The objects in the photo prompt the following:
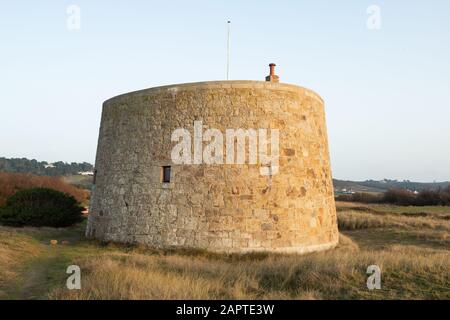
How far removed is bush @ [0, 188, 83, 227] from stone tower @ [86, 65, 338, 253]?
Answer: 5.32 metres

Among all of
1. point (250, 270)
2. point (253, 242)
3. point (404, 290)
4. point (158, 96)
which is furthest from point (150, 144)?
point (404, 290)

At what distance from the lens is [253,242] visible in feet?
36.6

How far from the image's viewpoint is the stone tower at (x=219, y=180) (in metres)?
11.3

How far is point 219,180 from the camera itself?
37.6 ft

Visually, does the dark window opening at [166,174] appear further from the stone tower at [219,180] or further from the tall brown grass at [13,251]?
the tall brown grass at [13,251]

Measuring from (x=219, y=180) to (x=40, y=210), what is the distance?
399 inches

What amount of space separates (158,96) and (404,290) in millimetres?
9081

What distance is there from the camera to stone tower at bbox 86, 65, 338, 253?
37.2ft

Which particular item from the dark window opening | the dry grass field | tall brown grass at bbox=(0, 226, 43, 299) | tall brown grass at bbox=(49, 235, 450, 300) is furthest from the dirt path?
the dark window opening

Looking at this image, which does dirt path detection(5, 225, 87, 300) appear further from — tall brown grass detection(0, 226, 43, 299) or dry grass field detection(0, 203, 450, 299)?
tall brown grass detection(0, 226, 43, 299)

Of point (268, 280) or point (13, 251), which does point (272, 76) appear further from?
point (13, 251)

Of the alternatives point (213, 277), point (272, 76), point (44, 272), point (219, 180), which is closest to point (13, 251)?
point (44, 272)

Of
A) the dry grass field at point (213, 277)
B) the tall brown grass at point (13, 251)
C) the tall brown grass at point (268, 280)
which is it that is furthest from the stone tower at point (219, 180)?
the tall brown grass at point (13, 251)
